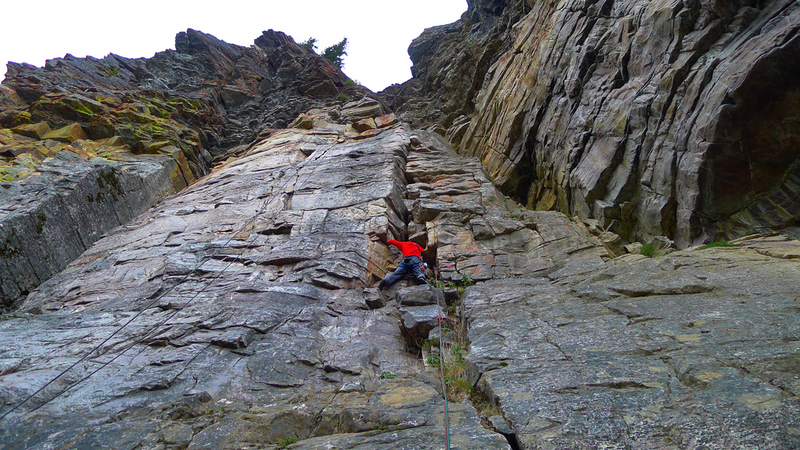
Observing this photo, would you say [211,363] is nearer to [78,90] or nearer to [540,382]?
[540,382]

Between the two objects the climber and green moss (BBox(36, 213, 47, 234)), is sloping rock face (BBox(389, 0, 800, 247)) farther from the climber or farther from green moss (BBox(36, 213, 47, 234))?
green moss (BBox(36, 213, 47, 234))

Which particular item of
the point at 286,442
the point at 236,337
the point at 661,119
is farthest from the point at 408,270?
the point at 661,119

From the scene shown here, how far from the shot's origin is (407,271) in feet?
36.1

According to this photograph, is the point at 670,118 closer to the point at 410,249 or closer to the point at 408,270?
the point at 410,249

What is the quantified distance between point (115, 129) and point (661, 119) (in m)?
24.4

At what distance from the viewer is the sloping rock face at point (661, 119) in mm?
8086

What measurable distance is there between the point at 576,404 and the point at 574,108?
1176 cm

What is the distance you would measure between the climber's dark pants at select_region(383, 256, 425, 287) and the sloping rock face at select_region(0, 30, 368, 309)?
1137cm

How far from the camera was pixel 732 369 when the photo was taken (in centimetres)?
451

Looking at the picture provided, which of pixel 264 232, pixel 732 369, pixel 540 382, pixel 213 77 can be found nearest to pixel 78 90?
pixel 213 77

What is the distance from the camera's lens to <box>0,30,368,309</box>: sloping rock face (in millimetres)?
13812

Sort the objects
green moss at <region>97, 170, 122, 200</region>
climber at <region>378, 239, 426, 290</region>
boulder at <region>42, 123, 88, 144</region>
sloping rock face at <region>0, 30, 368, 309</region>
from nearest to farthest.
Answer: climber at <region>378, 239, 426, 290</region> < sloping rock face at <region>0, 30, 368, 309</region> < green moss at <region>97, 170, 122, 200</region> < boulder at <region>42, 123, 88, 144</region>

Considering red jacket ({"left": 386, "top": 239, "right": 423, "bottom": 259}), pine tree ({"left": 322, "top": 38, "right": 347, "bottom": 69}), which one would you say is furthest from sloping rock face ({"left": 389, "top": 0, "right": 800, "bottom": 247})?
pine tree ({"left": 322, "top": 38, "right": 347, "bottom": 69})

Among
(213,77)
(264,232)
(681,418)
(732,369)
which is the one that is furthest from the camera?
(213,77)
